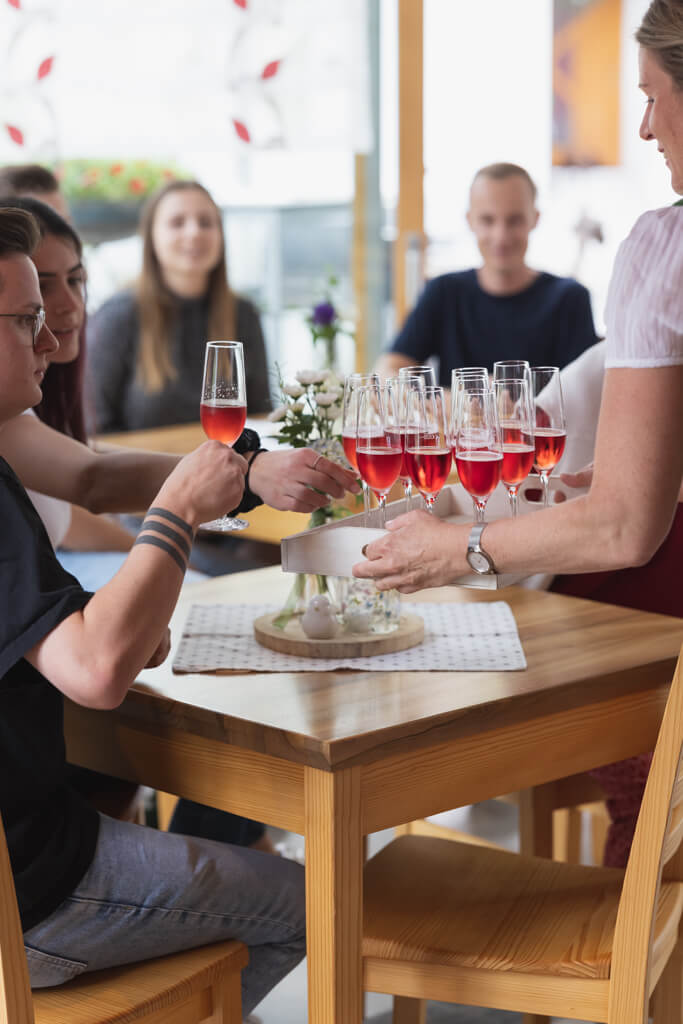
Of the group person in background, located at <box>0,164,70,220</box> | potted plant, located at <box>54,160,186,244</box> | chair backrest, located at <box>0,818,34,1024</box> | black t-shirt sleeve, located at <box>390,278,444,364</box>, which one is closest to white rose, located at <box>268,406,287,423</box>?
chair backrest, located at <box>0,818,34,1024</box>

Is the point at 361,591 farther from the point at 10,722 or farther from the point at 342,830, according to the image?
the point at 10,722

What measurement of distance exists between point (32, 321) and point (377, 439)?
0.47 meters

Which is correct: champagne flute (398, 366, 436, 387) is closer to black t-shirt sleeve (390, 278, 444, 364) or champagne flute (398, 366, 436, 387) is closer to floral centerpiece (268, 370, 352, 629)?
floral centerpiece (268, 370, 352, 629)

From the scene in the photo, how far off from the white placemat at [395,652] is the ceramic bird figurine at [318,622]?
4 centimetres

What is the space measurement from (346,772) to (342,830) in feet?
0.22

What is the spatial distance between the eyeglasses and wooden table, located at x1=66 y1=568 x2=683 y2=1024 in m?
0.47

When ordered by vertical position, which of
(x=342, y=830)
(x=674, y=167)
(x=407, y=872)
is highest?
(x=674, y=167)

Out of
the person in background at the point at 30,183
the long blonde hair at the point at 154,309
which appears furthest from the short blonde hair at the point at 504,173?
the person in background at the point at 30,183

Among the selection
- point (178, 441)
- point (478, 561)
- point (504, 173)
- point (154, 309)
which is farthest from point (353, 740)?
point (154, 309)

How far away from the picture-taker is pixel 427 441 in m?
1.68

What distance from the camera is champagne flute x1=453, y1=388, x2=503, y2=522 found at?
164 centimetres

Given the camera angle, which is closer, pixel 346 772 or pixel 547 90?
pixel 346 772

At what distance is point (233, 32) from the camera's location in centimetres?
509

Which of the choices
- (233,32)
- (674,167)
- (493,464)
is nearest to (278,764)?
(493,464)
